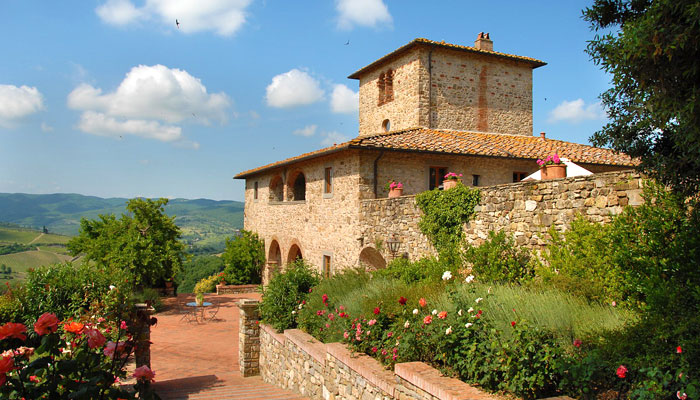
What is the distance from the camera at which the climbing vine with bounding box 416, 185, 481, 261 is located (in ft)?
30.8

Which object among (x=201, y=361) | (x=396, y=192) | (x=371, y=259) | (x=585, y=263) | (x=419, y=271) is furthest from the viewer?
(x=371, y=259)

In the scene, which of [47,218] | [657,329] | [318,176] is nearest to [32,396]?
[657,329]

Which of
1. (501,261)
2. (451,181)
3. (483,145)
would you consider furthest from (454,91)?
(501,261)

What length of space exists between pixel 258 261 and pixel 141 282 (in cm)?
599

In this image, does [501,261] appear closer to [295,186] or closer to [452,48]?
[452,48]

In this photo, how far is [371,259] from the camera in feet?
46.1

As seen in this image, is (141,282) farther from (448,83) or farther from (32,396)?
(32,396)

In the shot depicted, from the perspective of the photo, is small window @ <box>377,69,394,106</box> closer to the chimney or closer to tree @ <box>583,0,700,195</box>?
the chimney

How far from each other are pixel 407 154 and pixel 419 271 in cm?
504

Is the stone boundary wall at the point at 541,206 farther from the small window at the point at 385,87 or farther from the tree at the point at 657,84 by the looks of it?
the small window at the point at 385,87

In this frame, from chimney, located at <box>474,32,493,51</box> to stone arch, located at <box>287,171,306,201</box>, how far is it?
8722mm

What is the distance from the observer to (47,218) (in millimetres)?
184625

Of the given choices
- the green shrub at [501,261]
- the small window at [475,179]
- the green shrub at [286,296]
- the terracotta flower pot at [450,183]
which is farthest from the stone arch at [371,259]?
the green shrub at [501,261]

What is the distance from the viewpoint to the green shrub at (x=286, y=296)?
955cm
